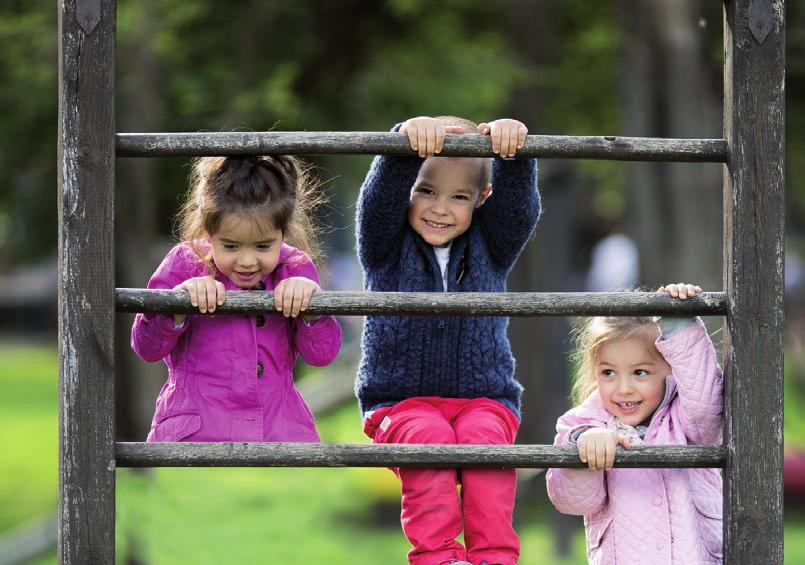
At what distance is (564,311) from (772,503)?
603 millimetres

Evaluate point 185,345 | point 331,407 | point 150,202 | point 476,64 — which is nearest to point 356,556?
point 331,407

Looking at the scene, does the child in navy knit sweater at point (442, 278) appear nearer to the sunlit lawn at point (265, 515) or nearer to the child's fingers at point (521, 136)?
the child's fingers at point (521, 136)

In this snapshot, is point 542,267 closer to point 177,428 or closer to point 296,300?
point 177,428

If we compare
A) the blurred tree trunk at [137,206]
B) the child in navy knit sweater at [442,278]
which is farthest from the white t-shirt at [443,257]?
the blurred tree trunk at [137,206]

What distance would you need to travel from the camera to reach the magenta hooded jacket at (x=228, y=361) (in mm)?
2764

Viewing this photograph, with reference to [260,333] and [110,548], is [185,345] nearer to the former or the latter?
[260,333]

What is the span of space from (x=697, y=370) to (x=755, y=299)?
22 cm

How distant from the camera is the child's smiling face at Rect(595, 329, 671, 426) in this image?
2.86m

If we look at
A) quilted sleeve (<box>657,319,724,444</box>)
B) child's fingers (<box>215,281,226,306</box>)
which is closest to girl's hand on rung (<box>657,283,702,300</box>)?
quilted sleeve (<box>657,319,724,444</box>)

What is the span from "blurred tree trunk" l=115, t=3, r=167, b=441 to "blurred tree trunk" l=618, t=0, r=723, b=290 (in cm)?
332

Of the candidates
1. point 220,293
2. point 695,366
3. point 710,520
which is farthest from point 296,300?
point 710,520

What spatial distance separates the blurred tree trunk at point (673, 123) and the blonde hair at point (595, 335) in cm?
548

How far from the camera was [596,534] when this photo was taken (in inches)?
112

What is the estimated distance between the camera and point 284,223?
2.80 m
